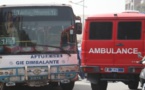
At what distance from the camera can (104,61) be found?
9.95m

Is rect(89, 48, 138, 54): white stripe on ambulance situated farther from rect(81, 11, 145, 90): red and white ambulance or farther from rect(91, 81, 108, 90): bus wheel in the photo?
rect(91, 81, 108, 90): bus wheel

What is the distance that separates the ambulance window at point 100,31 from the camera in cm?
988

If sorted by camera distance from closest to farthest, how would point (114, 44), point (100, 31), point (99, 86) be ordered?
point (114, 44)
point (100, 31)
point (99, 86)

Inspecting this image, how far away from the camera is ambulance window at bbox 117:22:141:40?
982 cm

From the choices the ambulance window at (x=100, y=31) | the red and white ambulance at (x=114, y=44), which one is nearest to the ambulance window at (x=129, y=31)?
the red and white ambulance at (x=114, y=44)

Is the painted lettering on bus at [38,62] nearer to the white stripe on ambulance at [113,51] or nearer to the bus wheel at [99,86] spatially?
the white stripe on ambulance at [113,51]

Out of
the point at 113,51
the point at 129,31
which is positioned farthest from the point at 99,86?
the point at 129,31

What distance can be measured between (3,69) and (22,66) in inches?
19.9

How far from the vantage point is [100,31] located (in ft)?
32.6

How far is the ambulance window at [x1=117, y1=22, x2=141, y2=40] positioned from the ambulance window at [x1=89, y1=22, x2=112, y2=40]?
0.87ft

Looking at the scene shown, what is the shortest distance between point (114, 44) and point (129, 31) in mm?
533

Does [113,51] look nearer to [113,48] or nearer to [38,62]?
[113,48]

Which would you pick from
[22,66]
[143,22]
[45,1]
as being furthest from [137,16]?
[22,66]

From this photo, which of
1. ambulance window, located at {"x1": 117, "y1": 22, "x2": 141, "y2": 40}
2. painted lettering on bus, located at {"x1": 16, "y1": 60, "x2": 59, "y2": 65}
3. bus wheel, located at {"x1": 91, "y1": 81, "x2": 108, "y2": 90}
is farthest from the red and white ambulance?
painted lettering on bus, located at {"x1": 16, "y1": 60, "x2": 59, "y2": 65}
